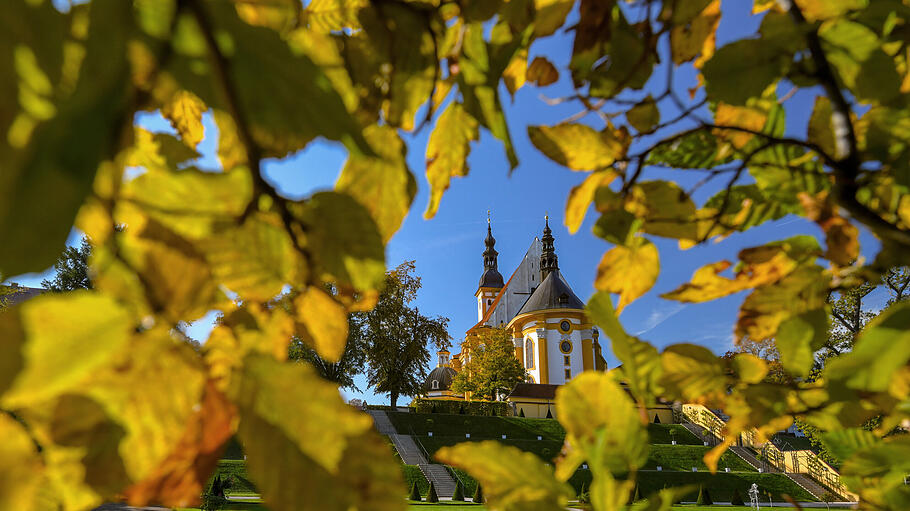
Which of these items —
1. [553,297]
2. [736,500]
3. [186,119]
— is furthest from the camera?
[553,297]

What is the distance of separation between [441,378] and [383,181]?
26272 mm

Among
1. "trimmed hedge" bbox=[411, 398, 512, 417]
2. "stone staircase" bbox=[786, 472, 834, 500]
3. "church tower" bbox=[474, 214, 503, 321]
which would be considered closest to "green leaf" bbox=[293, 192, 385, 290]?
"stone staircase" bbox=[786, 472, 834, 500]

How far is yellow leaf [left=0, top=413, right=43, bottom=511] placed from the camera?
0.48 ft

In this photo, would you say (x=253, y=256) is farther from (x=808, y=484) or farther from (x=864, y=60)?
(x=808, y=484)

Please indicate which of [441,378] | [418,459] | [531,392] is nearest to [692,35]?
[418,459]

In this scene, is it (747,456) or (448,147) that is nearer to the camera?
(448,147)

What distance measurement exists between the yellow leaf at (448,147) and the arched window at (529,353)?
22310 millimetres

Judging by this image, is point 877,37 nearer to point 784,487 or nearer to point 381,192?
point 381,192

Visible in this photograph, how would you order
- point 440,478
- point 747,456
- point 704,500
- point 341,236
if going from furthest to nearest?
point 747,456
point 440,478
point 704,500
point 341,236

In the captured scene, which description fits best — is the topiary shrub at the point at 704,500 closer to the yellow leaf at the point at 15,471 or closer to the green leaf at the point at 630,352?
the green leaf at the point at 630,352

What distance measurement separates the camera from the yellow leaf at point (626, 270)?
0.37 meters

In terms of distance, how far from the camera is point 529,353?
22.2 metres

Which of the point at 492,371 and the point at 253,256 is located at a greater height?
the point at 492,371

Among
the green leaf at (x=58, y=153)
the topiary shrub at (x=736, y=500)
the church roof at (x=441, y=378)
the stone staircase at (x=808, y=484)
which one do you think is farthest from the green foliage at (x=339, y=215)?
the church roof at (x=441, y=378)
